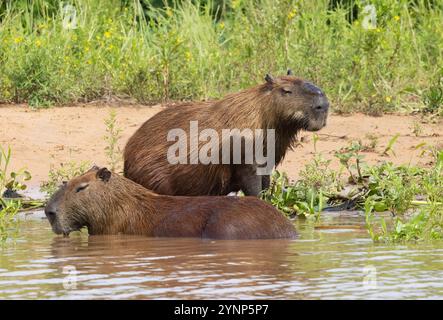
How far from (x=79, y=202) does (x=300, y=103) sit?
5.89ft

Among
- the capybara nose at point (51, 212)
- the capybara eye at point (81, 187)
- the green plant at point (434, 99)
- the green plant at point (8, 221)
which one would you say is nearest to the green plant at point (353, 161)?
the green plant at point (434, 99)

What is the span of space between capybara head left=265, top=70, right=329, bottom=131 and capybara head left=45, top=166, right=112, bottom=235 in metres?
1.39

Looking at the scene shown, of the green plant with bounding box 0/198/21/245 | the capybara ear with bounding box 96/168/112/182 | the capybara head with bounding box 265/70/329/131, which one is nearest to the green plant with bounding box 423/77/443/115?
the capybara head with bounding box 265/70/329/131

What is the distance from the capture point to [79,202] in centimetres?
874

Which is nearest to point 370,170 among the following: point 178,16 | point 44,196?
point 44,196

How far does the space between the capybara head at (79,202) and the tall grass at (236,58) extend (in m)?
3.54

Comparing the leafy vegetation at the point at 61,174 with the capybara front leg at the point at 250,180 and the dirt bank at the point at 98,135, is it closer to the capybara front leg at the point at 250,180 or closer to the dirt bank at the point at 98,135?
the dirt bank at the point at 98,135

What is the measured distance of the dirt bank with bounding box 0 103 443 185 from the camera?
435 inches

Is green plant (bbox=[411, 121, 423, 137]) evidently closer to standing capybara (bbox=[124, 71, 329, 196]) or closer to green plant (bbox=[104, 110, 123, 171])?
standing capybara (bbox=[124, 71, 329, 196])

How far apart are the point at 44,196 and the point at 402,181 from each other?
119 inches

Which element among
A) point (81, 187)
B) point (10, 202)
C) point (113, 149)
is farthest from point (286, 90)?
point (113, 149)

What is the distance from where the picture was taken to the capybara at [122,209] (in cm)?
842

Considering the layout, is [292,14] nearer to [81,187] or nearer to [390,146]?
[390,146]
